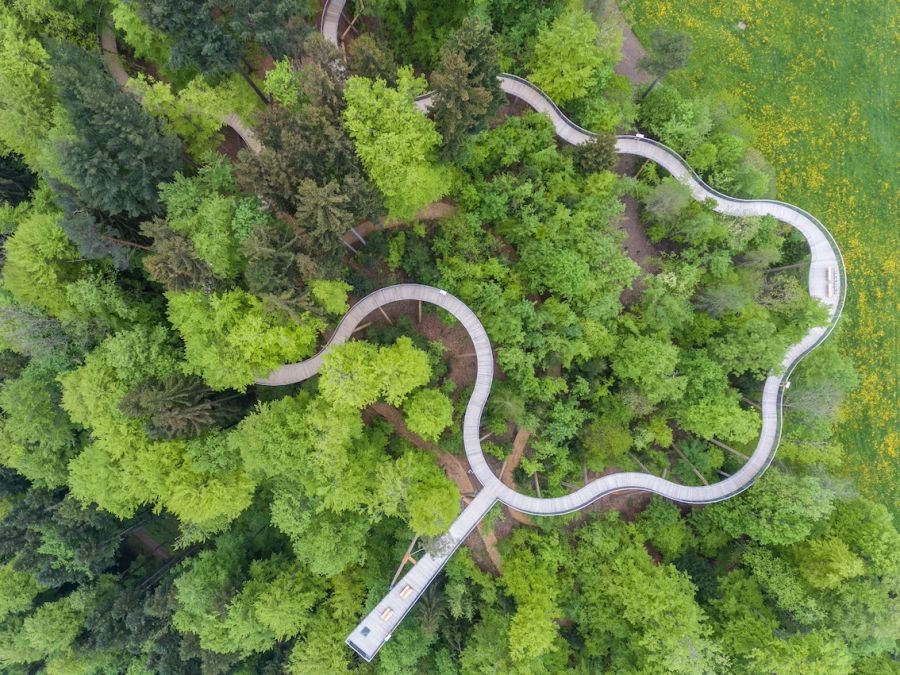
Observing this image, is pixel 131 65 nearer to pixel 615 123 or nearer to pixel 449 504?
pixel 615 123

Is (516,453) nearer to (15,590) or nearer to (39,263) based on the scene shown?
(39,263)

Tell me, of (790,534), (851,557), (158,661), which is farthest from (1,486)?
(851,557)

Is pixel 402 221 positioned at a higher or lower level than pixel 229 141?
lower

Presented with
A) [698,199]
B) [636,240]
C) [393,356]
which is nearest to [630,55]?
[698,199]

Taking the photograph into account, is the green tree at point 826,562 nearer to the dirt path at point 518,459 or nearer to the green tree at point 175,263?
the dirt path at point 518,459

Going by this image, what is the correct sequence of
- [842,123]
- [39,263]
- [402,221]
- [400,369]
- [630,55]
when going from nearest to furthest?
[39,263], [400,369], [402,221], [630,55], [842,123]

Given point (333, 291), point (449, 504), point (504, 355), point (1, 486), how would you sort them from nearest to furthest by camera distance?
point (333, 291)
point (449, 504)
point (504, 355)
point (1, 486)
